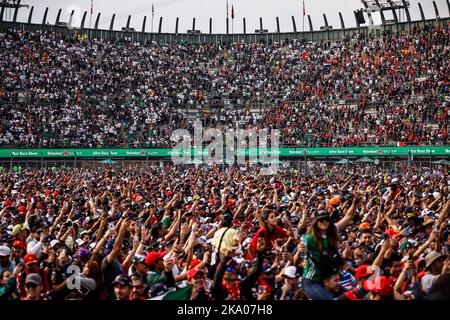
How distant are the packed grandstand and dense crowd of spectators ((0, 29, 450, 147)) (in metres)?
0.18

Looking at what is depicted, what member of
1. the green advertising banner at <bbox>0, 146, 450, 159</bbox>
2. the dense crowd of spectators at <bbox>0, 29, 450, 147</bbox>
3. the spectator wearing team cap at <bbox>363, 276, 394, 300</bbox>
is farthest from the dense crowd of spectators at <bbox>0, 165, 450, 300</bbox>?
the dense crowd of spectators at <bbox>0, 29, 450, 147</bbox>

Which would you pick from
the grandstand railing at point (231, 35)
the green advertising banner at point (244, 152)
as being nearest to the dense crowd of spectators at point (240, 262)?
the green advertising banner at point (244, 152)

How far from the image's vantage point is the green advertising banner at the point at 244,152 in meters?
40.2

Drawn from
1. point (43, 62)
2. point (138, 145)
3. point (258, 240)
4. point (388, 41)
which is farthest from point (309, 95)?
point (258, 240)

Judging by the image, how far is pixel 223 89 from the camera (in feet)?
185

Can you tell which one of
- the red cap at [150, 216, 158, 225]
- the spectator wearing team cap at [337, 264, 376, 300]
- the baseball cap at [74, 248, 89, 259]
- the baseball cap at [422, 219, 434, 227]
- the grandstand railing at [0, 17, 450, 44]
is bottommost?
the spectator wearing team cap at [337, 264, 376, 300]

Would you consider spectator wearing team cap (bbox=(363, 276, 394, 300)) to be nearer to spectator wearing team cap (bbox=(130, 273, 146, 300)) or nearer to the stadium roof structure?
spectator wearing team cap (bbox=(130, 273, 146, 300))

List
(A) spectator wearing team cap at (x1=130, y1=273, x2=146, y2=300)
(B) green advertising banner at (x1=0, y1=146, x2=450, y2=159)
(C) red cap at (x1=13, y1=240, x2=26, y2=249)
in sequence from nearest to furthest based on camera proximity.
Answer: (A) spectator wearing team cap at (x1=130, y1=273, x2=146, y2=300) < (C) red cap at (x1=13, y1=240, x2=26, y2=249) < (B) green advertising banner at (x1=0, y1=146, x2=450, y2=159)

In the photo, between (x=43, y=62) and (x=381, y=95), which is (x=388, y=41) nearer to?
(x=381, y=95)

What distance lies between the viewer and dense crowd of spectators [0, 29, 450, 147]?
151ft

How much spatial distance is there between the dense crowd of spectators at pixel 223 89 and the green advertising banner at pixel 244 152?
932 millimetres
